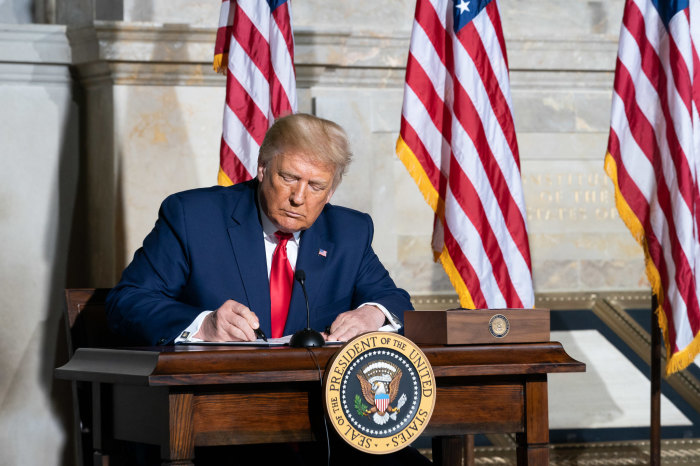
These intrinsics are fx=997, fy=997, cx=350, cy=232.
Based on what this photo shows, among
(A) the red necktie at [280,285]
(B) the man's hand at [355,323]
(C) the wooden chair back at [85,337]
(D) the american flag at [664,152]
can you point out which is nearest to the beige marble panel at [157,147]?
(C) the wooden chair back at [85,337]

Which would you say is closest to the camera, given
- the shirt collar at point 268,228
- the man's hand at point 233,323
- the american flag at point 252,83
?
the man's hand at point 233,323

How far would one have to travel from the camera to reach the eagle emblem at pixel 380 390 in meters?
2.14

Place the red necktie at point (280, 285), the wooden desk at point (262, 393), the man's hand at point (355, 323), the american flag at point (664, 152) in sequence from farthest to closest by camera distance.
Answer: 1. the american flag at point (664, 152)
2. the red necktie at point (280, 285)
3. the man's hand at point (355, 323)
4. the wooden desk at point (262, 393)

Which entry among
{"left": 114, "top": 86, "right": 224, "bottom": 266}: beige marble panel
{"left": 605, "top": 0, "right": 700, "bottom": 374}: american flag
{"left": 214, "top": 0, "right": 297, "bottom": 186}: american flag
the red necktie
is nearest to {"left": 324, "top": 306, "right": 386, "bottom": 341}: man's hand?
the red necktie

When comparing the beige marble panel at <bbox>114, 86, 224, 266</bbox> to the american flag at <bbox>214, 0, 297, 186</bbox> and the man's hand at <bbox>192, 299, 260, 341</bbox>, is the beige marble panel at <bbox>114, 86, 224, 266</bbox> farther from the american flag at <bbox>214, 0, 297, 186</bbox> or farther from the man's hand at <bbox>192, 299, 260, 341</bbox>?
the man's hand at <bbox>192, 299, 260, 341</bbox>

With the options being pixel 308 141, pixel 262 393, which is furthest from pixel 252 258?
pixel 262 393

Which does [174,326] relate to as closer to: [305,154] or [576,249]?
[305,154]

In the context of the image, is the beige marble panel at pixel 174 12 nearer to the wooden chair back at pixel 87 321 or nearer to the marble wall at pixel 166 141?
the marble wall at pixel 166 141

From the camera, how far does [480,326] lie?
92.9 inches

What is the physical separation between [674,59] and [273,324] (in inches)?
79.9

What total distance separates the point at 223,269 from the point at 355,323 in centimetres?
49

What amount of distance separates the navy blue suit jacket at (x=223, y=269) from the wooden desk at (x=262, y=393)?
0.49m

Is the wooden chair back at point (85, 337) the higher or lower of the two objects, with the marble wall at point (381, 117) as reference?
lower

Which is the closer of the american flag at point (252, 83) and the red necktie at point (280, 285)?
the red necktie at point (280, 285)
